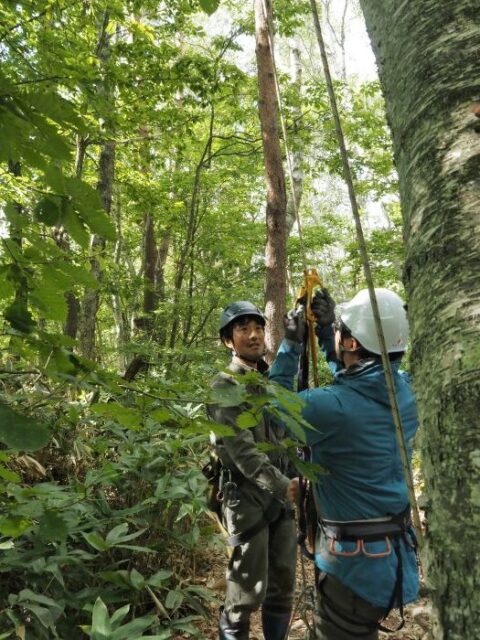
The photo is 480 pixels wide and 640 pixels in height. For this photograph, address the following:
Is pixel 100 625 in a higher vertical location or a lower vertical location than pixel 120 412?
lower

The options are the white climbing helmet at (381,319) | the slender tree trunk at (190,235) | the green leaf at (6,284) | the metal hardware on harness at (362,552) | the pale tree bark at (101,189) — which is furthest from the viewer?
the slender tree trunk at (190,235)

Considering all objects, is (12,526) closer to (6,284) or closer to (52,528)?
(52,528)

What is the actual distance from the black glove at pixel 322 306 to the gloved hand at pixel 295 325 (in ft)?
0.59

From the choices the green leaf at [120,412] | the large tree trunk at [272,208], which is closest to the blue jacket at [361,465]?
the green leaf at [120,412]

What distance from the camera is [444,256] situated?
0.67 meters

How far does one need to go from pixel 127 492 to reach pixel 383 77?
372 cm

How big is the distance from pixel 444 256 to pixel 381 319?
1.52 m

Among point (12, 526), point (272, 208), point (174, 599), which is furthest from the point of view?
point (272, 208)

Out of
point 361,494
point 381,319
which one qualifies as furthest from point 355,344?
point 361,494

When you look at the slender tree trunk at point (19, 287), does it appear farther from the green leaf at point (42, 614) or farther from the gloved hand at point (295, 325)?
the green leaf at point (42, 614)

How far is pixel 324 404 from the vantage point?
2.00 metres

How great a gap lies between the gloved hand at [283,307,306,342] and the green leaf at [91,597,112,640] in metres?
1.59

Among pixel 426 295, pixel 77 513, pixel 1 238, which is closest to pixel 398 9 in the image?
pixel 426 295

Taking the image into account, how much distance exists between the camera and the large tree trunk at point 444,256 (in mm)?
575
